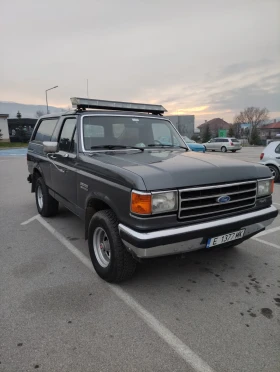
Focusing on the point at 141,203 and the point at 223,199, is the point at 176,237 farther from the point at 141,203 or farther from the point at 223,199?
the point at 223,199

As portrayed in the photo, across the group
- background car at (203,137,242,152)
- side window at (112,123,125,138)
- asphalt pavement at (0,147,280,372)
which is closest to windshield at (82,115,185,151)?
side window at (112,123,125,138)

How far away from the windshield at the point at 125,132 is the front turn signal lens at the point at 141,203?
1491 millimetres

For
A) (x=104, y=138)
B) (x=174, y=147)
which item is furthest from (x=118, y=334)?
(x=174, y=147)

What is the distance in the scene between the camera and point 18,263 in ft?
12.5

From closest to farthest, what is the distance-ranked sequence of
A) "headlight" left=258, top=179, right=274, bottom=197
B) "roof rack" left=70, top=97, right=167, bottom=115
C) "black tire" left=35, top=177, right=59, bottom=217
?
1. "headlight" left=258, top=179, right=274, bottom=197
2. "roof rack" left=70, top=97, right=167, bottom=115
3. "black tire" left=35, top=177, right=59, bottom=217

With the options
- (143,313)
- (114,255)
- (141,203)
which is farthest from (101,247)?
(141,203)

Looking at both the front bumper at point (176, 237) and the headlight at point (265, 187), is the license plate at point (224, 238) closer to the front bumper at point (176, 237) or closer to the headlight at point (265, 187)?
the front bumper at point (176, 237)

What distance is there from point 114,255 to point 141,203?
2.57 feet

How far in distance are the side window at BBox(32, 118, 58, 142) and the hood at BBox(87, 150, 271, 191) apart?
2.03m

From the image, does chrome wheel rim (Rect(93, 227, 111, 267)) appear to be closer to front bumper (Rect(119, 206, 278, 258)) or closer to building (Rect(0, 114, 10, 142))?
front bumper (Rect(119, 206, 278, 258))

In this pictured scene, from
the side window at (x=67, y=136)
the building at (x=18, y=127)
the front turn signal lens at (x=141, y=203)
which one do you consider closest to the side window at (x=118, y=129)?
the side window at (x=67, y=136)

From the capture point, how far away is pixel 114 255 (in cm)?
301

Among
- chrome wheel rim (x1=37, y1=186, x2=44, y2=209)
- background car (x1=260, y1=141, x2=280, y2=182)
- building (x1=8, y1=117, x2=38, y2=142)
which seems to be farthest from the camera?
building (x1=8, y1=117, x2=38, y2=142)

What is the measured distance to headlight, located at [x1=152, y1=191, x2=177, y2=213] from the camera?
2.61 meters
